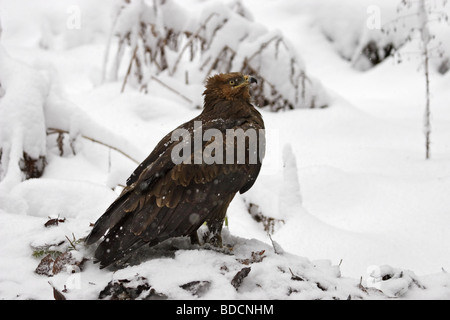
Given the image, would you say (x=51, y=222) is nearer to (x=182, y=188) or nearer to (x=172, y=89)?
(x=182, y=188)

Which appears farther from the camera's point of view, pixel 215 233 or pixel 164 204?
pixel 215 233

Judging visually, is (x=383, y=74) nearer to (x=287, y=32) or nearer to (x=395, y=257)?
(x=287, y=32)

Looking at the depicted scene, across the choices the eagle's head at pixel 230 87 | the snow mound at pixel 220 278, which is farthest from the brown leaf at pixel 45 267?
the eagle's head at pixel 230 87

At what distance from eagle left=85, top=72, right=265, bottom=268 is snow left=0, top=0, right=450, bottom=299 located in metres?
0.12

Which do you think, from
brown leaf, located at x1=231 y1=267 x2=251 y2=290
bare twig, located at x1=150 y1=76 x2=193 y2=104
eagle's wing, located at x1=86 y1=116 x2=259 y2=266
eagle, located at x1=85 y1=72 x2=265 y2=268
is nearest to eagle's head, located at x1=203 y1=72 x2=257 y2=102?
eagle, located at x1=85 y1=72 x2=265 y2=268

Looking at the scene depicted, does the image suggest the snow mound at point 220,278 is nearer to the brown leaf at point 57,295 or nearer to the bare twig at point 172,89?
the brown leaf at point 57,295

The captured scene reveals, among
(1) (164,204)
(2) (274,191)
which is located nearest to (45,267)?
(1) (164,204)

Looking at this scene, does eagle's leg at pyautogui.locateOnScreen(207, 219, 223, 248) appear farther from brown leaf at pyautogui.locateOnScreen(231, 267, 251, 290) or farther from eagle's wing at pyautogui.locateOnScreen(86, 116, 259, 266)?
brown leaf at pyautogui.locateOnScreen(231, 267, 251, 290)

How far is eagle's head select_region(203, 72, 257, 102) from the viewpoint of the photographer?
A: 2.69m

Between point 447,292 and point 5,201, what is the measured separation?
2.59m

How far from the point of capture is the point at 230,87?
269cm

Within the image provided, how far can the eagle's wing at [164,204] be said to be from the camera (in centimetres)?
214

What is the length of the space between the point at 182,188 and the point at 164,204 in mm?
117

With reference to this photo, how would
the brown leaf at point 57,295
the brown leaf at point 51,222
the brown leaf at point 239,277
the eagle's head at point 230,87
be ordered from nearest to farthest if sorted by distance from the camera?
the brown leaf at point 57,295, the brown leaf at point 239,277, the brown leaf at point 51,222, the eagle's head at point 230,87
